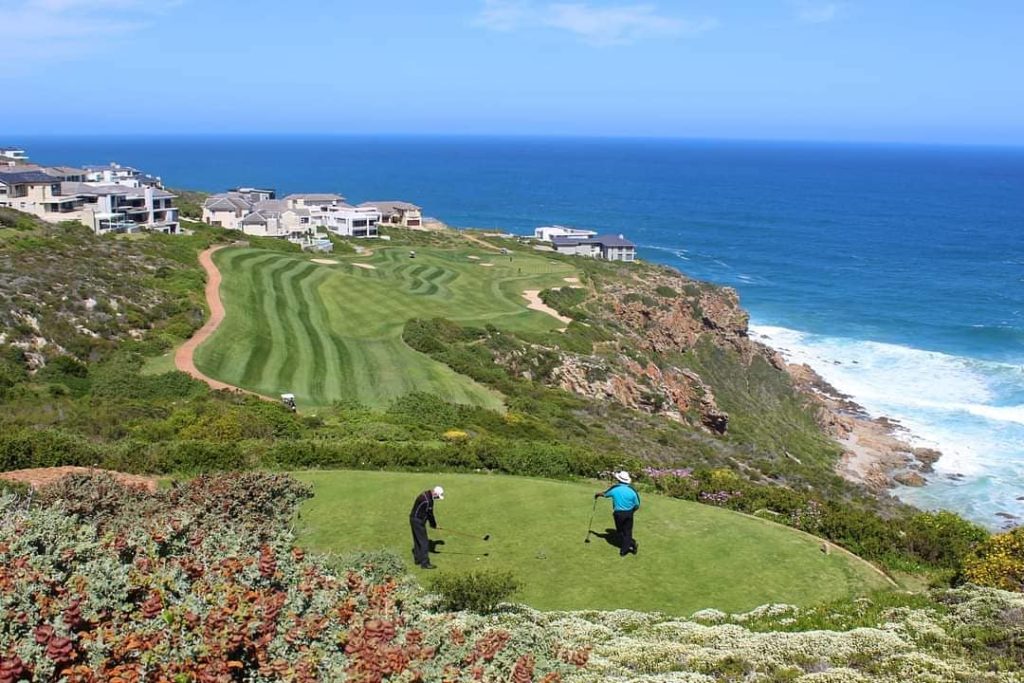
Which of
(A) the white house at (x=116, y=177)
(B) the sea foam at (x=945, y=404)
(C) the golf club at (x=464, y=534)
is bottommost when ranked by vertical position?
(B) the sea foam at (x=945, y=404)

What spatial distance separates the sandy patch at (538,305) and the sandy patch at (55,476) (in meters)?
35.8

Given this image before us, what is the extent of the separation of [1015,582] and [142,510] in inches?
525

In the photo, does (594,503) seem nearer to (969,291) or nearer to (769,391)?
(769,391)

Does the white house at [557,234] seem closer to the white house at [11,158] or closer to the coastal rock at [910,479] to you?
the white house at [11,158]

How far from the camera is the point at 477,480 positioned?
17797 millimetres

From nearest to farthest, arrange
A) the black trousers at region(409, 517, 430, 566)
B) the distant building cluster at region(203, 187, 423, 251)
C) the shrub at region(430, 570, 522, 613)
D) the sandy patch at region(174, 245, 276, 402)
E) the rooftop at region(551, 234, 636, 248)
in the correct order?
the shrub at region(430, 570, 522, 613) → the black trousers at region(409, 517, 430, 566) → the sandy patch at region(174, 245, 276, 402) → the distant building cluster at region(203, 187, 423, 251) → the rooftop at region(551, 234, 636, 248)

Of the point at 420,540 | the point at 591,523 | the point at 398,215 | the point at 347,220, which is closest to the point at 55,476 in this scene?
the point at 420,540

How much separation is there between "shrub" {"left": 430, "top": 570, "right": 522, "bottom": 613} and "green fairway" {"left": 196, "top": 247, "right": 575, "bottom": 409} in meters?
20.4

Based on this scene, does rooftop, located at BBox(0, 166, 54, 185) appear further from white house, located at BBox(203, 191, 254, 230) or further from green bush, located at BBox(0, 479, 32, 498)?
green bush, located at BBox(0, 479, 32, 498)

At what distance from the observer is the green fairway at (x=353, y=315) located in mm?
34500

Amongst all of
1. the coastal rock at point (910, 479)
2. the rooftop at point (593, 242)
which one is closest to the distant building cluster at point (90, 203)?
the rooftop at point (593, 242)

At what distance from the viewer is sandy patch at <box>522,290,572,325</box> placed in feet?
173

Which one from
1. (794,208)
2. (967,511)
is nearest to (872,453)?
(967,511)

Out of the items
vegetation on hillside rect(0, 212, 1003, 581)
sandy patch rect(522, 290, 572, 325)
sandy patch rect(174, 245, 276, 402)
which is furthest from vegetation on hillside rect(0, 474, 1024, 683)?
sandy patch rect(522, 290, 572, 325)
